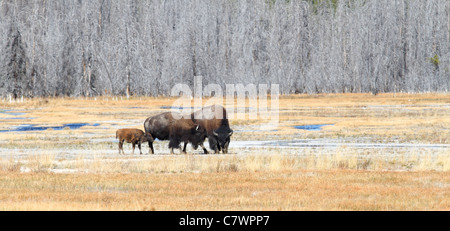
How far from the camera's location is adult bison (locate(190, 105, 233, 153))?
26.6m

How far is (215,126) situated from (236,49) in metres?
84.1

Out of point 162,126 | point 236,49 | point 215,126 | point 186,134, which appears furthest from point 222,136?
point 236,49

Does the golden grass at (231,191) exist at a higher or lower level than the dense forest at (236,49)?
lower

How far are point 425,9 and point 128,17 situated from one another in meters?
55.1

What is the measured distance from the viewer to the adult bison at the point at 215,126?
2661 centimetres

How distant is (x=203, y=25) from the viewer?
108 metres

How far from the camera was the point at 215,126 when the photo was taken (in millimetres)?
27078

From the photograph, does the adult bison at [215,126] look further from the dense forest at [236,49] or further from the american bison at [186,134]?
the dense forest at [236,49]

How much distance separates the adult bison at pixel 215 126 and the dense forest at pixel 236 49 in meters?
65.0

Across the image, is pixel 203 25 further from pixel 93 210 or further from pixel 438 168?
pixel 93 210

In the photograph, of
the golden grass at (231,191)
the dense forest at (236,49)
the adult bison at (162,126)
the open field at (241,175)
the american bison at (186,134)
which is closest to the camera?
the golden grass at (231,191)

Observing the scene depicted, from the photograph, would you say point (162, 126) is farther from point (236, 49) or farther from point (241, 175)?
point (236, 49)

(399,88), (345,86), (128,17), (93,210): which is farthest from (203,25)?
(93,210)

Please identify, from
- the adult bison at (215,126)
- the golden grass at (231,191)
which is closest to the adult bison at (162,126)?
the adult bison at (215,126)
